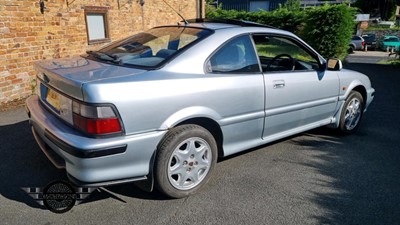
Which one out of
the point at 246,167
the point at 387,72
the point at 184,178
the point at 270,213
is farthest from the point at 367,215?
the point at 387,72

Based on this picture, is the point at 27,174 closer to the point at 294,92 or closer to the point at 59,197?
the point at 59,197

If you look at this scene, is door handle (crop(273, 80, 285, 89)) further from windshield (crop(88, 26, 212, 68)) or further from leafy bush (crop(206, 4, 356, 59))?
leafy bush (crop(206, 4, 356, 59))

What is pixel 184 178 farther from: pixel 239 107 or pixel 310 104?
pixel 310 104

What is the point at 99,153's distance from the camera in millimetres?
2242

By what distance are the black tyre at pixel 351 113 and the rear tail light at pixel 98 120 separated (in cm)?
329

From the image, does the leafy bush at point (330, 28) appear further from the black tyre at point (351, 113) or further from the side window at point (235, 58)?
the side window at point (235, 58)

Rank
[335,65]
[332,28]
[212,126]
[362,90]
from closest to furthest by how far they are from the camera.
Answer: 1. [212,126]
2. [335,65]
3. [362,90]
4. [332,28]

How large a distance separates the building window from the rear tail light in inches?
221

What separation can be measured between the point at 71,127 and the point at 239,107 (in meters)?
1.54

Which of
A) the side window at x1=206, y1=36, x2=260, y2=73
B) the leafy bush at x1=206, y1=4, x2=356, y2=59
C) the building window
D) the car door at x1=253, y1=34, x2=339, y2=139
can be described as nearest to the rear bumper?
the side window at x1=206, y1=36, x2=260, y2=73

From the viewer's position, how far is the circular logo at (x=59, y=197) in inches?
103

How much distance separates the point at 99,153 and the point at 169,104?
67 cm

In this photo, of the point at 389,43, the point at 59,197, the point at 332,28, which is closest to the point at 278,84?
the point at 59,197

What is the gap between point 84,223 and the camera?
244 centimetres
